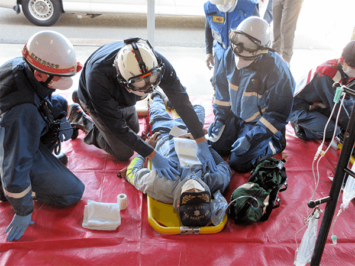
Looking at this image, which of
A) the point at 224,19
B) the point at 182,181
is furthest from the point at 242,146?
the point at 224,19

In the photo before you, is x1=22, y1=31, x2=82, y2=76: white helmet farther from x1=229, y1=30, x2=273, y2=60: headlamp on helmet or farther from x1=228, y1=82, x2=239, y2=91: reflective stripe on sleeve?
x1=228, y1=82, x2=239, y2=91: reflective stripe on sleeve

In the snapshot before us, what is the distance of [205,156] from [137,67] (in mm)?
1147

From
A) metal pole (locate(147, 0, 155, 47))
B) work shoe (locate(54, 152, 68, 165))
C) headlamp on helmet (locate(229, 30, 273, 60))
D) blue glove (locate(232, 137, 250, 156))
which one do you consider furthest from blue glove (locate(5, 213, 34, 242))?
metal pole (locate(147, 0, 155, 47))

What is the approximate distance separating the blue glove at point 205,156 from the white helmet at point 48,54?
1366 mm

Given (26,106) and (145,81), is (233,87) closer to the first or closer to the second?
(145,81)

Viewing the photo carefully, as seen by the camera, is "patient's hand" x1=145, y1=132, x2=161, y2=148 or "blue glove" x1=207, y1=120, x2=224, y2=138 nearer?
"patient's hand" x1=145, y1=132, x2=161, y2=148

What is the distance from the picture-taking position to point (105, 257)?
210 centimetres

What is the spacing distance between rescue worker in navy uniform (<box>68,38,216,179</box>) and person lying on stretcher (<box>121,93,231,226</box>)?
0.08 meters

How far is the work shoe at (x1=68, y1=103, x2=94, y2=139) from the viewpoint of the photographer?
10.9ft

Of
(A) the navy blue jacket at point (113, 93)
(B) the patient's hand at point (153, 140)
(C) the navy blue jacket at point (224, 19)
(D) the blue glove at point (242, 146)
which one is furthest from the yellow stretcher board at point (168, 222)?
(C) the navy blue jacket at point (224, 19)

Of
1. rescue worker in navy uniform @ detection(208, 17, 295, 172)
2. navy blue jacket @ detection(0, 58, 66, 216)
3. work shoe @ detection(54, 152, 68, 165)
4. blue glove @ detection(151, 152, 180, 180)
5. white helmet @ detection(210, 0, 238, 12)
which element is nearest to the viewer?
navy blue jacket @ detection(0, 58, 66, 216)

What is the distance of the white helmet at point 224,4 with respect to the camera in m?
3.18

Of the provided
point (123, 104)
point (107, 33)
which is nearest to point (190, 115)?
point (123, 104)

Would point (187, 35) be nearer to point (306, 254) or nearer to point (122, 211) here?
point (122, 211)
